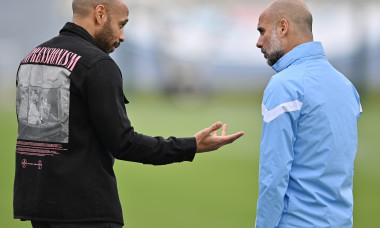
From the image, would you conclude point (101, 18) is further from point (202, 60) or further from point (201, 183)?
point (202, 60)

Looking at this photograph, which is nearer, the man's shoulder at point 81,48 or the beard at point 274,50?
the man's shoulder at point 81,48

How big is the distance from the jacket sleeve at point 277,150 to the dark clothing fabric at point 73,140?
0.58 meters

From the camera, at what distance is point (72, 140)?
2893 millimetres

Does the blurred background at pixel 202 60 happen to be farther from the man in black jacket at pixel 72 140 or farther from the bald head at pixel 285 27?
the man in black jacket at pixel 72 140

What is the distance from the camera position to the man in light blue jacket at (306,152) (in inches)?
112

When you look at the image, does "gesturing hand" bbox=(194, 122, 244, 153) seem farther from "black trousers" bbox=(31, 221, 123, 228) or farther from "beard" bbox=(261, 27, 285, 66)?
"black trousers" bbox=(31, 221, 123, 228)

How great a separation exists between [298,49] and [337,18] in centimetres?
2551

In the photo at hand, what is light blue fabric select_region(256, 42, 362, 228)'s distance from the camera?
9.30ft

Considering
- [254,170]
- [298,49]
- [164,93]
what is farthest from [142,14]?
[298,49]

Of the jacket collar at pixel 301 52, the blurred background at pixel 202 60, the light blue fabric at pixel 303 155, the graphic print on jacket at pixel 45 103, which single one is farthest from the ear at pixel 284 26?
the blurred background at pixel 202 60

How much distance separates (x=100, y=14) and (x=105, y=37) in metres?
0.11

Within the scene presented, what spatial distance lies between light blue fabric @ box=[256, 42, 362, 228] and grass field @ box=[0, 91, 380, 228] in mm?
4357

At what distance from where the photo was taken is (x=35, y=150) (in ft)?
9.70

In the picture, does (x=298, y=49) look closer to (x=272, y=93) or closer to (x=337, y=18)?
(x=272, y=93)
